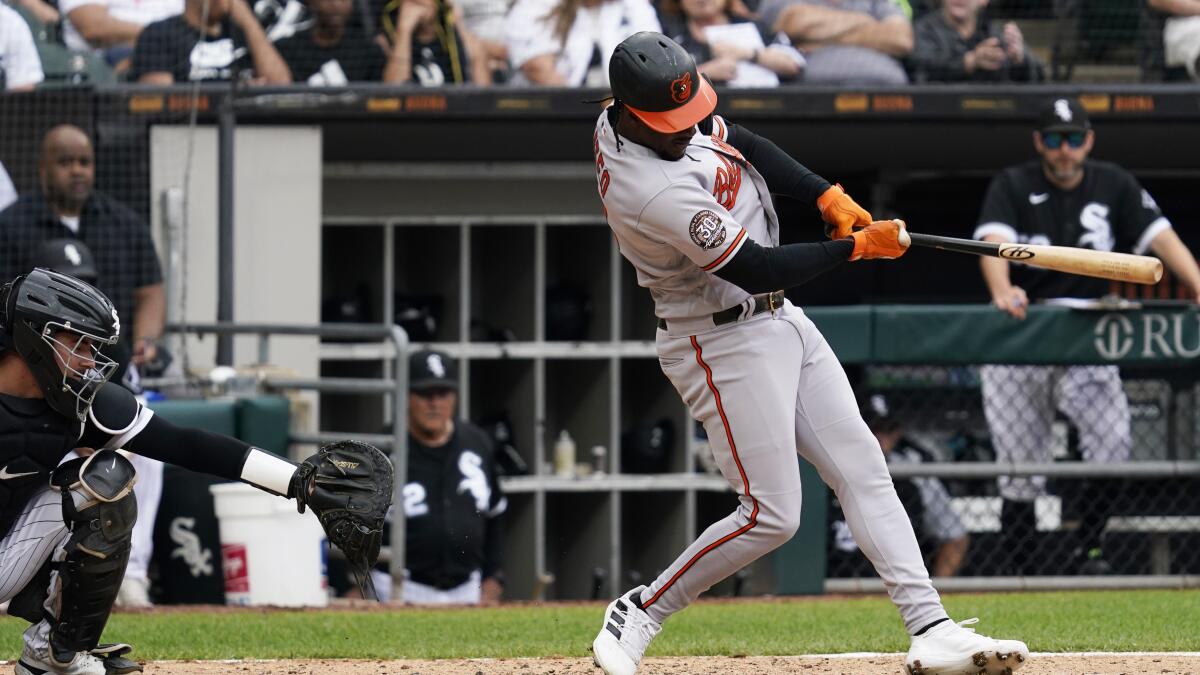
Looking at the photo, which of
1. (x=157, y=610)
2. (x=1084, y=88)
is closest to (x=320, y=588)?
(x=157, y=610)

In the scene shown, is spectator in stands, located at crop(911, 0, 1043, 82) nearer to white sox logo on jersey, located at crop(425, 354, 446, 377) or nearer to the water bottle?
the water bottle

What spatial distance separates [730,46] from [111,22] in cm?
292

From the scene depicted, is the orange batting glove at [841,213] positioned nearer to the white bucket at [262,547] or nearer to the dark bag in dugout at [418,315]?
the white bucket at [262,547]

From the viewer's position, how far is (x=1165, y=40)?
837 centimetres

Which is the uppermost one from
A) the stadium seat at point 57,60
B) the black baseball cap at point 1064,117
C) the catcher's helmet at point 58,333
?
the stadium seat at point 57,60

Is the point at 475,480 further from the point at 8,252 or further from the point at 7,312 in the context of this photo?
the point at 7,312

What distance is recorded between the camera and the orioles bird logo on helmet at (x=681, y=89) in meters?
3.41

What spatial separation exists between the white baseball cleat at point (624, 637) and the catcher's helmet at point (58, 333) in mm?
1214

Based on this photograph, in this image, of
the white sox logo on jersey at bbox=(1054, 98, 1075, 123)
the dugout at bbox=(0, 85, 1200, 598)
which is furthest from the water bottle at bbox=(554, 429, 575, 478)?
the white sox logo on jersey at bbox=(1054, 98, 1075, 123)

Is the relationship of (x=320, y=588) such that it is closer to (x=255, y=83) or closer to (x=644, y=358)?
(x=255, y=83)

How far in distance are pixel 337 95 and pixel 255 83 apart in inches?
15.3

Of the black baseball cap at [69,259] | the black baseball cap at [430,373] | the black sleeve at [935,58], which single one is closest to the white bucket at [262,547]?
the black baseball cap at [430,373]

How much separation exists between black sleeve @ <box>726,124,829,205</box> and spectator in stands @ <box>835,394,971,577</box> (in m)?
2.76

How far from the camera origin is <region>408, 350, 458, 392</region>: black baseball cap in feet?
22.2
